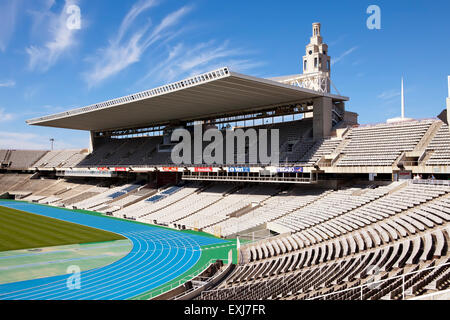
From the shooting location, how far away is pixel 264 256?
21219mm

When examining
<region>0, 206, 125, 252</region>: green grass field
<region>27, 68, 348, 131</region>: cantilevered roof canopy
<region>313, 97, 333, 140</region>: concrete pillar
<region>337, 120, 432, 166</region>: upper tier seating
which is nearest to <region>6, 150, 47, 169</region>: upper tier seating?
<region>27, 68, 348, 131</region>: cantilevered roof canopy

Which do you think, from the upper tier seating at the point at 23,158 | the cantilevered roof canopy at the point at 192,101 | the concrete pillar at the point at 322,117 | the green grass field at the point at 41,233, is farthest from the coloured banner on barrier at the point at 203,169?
the upper tier seating at the point at 23,158

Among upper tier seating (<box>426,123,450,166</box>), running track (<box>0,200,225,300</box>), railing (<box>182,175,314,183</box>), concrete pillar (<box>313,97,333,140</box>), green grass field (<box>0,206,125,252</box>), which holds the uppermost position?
concrete pillar (<box>313,97,333,140</box>)

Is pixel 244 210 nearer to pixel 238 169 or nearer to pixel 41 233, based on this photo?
pixel 238 169

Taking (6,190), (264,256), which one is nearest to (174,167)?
(264,256)

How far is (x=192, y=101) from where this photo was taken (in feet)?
135

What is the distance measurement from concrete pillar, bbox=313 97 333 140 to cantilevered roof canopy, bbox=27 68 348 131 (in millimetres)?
803

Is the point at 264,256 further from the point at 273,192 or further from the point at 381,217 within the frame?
the point at 273,192

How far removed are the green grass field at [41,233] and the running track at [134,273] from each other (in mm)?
2868

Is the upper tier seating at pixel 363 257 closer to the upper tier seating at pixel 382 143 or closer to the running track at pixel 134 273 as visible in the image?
the running track at pixel 134 273

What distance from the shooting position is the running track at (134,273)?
17.0 m

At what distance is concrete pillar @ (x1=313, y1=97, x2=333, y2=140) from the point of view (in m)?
38.7

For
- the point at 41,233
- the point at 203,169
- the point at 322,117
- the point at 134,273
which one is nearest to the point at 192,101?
the point at 203,169

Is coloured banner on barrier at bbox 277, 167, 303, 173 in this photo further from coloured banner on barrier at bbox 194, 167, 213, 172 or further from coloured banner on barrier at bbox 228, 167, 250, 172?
coloured banner on barrier at bbox 194, 167, 213, 172
